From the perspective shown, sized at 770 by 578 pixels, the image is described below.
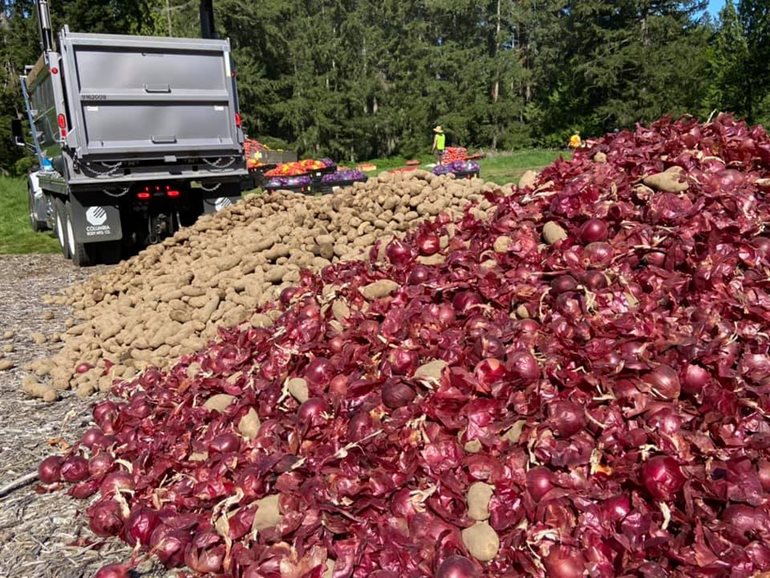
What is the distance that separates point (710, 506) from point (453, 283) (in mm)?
1543

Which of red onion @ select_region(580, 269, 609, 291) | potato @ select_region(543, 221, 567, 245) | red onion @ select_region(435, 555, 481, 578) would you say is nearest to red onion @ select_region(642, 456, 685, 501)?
red onion @ select_region(435, 555, 481, 578)

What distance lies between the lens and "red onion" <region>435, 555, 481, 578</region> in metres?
2.05

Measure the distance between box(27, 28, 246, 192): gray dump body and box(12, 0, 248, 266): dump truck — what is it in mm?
14

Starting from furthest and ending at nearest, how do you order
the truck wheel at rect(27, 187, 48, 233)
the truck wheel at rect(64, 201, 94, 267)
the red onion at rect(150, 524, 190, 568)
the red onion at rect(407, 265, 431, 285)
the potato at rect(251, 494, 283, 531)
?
the truck wheel at rect(27, 187, 48, 233) < the truck wheel at rect(64, 201, 94, 267) < the red onion at rect(407, 265, 431, 285) < the red onion at rect(150, 524, 190, 568) < the potato at rect(251, 494, 283, 531)

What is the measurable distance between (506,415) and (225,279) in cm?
370

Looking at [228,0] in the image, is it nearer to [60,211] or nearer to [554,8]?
[554,8]

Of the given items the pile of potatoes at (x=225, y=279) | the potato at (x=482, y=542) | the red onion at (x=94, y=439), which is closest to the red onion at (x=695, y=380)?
the potato at (x=482, y=542)

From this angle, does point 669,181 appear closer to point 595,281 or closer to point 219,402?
point 595,281

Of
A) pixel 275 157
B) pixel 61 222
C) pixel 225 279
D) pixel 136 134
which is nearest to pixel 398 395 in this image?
pixel 225 279

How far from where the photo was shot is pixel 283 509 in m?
2.50

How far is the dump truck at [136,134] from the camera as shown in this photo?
881 centimetres

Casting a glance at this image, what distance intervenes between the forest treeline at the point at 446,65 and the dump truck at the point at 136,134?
23686mm

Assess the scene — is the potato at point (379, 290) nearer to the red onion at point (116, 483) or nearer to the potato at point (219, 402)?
the potato at point (219, 402)

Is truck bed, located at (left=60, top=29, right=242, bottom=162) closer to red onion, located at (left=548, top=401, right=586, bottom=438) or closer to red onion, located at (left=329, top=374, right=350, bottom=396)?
red onion, located at (left=329, top=374, right=350, bottom=396)
